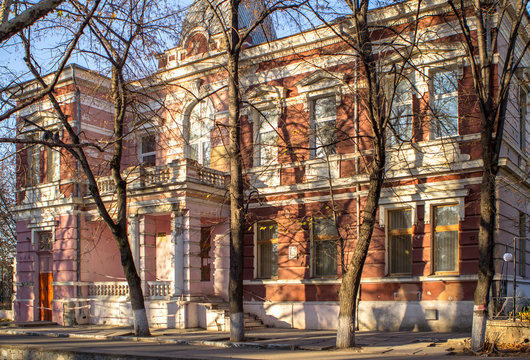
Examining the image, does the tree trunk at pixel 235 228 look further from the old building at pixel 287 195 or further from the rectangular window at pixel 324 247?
the rectangular window at pixel 324 247

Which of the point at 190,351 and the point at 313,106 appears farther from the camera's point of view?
the point at 313,106

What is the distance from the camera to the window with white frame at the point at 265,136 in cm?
2272

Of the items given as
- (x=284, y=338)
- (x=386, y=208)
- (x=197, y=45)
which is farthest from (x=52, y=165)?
(x=386, y=208)

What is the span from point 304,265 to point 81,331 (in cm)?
779

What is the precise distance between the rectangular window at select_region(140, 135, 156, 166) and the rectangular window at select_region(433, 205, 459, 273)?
1201 cm

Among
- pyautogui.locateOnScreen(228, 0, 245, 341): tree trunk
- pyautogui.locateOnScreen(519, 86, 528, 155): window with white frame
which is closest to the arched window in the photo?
pyautogui.locateOnScreen(228, 0, 245, 341): tree trunk

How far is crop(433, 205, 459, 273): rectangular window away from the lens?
738 inches

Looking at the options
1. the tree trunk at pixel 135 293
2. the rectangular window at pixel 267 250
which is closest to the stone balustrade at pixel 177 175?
the rectangular window at pixel 267 250

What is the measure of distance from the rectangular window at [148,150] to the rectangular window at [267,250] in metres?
5.95

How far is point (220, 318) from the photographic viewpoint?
20516 mm

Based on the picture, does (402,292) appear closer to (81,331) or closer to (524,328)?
(524,328)

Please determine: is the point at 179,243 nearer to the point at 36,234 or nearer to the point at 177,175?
the point at 177,175

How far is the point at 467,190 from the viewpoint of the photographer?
59.9 feet

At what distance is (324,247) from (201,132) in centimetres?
695
